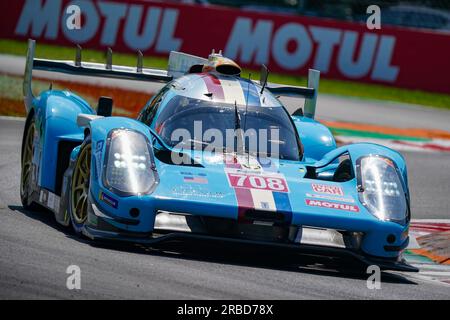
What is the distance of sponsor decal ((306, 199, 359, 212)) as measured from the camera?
25.0 ft

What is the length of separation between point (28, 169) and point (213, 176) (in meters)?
2.42

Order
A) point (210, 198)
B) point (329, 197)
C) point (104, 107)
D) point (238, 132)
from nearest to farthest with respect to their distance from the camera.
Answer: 1. point (210, 198)
2. point (329, 197)
3. point (238, 132)
4. point (104, 107)

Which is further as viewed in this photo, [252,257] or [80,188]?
[80,188]

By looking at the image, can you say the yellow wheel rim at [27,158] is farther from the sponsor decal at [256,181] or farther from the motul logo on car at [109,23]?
the motul logo on car at [109,23]

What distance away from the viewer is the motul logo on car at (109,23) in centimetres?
2498

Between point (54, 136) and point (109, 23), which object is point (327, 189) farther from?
point (109, 23)

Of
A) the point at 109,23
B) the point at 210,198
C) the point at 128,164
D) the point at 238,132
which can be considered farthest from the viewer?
the point at 109,23

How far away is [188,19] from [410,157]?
10.6 metres

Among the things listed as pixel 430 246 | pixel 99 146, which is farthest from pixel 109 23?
pixel 99 146

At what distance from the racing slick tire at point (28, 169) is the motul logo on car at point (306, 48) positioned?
50.0 ft

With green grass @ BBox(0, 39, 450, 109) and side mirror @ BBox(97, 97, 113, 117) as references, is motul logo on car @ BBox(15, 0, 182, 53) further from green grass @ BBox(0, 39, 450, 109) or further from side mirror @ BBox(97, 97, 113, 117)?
side mirror @ BBox(97, 97, 113, 117)

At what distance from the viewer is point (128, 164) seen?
761cm

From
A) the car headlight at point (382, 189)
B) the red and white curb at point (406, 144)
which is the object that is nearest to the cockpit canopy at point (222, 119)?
the car headlight at point (382, 189)

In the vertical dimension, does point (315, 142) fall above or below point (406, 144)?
below
